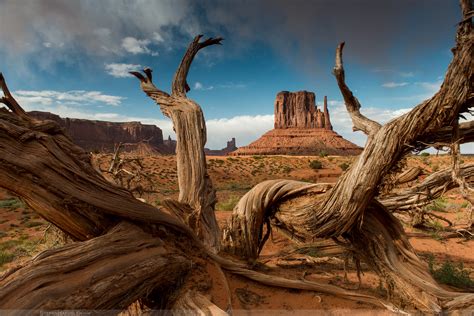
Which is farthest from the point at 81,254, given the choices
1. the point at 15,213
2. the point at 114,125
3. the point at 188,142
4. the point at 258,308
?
the point at 114,125

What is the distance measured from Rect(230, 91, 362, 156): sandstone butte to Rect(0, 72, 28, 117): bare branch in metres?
84.9

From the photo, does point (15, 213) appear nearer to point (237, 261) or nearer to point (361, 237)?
point (237, 261)

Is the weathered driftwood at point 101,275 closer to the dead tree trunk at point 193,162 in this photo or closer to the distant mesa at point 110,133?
the dead tree trunk at point 193,162

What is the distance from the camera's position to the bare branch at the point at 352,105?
3.80 metres

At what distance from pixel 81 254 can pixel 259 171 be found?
3707 centimetres

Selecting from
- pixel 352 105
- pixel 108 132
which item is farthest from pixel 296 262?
pixel 108 132

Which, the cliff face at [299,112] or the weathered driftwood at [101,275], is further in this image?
the cliff face at [299,112]

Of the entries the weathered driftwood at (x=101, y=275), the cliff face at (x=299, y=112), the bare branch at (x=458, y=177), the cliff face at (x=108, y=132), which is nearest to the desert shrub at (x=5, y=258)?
the weathered driftwood at (x=101, y=275)

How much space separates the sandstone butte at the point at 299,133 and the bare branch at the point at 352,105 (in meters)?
83.1

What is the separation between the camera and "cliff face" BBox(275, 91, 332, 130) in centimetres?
11041

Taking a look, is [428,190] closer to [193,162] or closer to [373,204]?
[373,204]

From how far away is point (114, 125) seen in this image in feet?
351

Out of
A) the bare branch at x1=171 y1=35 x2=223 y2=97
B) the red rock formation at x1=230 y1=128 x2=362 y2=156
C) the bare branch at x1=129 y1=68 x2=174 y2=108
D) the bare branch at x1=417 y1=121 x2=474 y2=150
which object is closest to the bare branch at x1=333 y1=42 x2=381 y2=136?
the bare branch at x1=417 y1=121 x2=474 y2=150

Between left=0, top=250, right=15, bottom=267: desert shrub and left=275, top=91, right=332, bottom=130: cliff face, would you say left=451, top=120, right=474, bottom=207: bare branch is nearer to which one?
left=0, top=250, right=15, bottom=267: desert shrub
